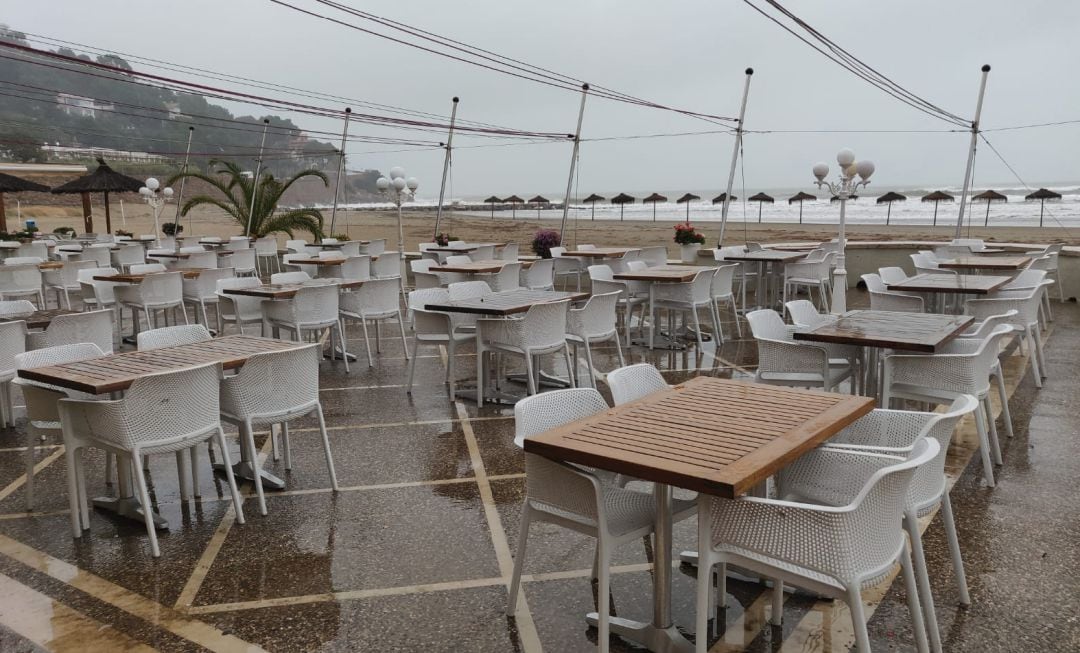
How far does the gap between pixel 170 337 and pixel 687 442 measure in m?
2.94

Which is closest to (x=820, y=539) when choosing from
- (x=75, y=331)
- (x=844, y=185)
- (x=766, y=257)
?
(x=75, y=331)

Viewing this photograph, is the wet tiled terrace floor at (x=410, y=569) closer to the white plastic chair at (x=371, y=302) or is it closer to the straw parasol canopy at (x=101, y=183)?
the white plastic chair at (x=371, y=302)

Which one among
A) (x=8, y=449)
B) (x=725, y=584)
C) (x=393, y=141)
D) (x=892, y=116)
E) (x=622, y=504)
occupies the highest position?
(x=892, y=116)

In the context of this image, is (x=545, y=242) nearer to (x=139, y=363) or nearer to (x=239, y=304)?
(x=239, y=304)

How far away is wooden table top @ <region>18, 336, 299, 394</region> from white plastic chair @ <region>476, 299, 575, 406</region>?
141 centimetres

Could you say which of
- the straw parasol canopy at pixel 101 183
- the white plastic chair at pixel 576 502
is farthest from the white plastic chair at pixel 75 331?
the straw parasol canopy at pixel 101 183

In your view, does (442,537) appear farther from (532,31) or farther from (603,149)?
(532,31)

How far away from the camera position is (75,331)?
15.8 ft

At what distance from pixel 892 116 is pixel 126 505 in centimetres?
2320

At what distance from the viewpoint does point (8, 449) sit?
4.58 metres

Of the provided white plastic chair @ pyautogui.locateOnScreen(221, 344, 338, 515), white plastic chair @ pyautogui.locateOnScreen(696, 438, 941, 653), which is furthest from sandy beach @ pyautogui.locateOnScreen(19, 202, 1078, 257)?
white plastic chair @ pyautogui.locateOnScreen(696, 438, 941, 653)

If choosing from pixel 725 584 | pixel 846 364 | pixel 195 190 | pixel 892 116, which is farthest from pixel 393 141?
pixel 195 190

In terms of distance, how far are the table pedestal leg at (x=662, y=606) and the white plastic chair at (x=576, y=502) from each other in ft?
0.19

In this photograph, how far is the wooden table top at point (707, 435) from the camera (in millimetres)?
1976
